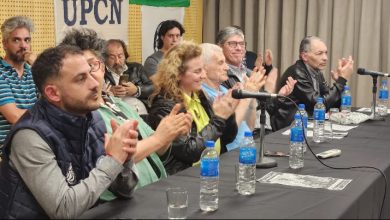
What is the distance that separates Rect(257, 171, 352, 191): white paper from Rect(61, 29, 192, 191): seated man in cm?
45

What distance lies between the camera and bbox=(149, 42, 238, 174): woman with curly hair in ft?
8.78

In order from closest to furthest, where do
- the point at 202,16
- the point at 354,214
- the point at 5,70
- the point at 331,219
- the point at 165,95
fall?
the point at 331,219 < the point at 354,214 < the point at 165,95 < the point at 5,70 < the point at 202,16

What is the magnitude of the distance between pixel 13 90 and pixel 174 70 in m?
1.18

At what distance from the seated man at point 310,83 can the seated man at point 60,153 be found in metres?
2.49

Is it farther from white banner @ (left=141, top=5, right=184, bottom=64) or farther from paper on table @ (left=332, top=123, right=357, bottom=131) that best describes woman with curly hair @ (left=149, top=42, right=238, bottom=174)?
white banner @ (left=141, top=5, right=184, bottom=64)

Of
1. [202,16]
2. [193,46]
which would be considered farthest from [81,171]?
[202,16]

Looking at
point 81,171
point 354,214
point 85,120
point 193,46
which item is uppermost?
point 193,46

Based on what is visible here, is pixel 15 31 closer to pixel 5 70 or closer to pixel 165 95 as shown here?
pixel 5 70

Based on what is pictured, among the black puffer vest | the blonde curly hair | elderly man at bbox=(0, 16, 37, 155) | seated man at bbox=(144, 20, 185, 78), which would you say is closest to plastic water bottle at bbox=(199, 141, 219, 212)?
the black puffer vest

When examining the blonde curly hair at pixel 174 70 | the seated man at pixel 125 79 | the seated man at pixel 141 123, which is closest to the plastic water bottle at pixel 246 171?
the seated man at pixel 141 123

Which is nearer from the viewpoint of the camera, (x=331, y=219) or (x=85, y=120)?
(x=331, y=219)

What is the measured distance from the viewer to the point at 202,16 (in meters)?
6.61

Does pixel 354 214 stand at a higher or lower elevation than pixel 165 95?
lower

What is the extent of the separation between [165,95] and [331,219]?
1.38 m
